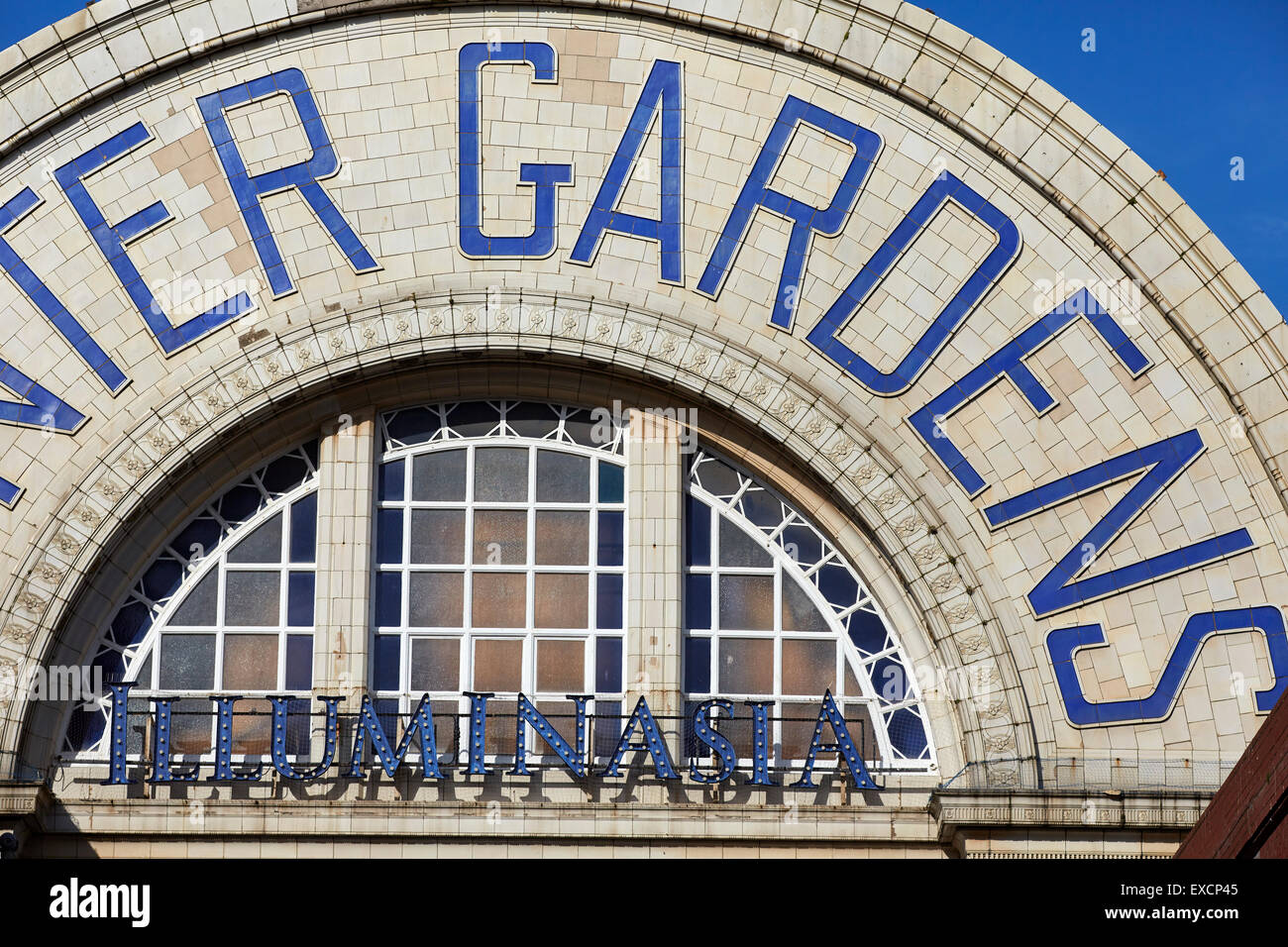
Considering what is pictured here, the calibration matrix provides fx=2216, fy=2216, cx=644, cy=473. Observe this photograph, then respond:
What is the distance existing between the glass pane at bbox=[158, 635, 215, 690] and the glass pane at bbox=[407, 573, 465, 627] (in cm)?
266

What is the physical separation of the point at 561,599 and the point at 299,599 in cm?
345

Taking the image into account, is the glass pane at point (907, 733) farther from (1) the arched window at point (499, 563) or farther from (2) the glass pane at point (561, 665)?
(2) the glass pane at point (561, 665)

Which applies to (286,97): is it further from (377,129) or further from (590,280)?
(590,280)

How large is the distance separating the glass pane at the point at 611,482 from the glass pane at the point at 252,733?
17.0 feet

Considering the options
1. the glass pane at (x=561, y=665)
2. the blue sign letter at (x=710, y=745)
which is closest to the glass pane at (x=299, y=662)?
the glass pane at (x=561, y=665)

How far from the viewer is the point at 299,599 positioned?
29219mm

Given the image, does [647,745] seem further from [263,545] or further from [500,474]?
[263,545]

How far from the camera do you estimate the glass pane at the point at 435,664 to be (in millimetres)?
28969

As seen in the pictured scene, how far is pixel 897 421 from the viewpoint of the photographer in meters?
29.2

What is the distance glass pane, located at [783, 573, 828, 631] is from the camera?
2928 cm

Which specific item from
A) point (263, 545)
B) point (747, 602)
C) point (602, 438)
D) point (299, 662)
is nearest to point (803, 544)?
point (747, 602)

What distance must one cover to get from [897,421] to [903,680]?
3403mm
